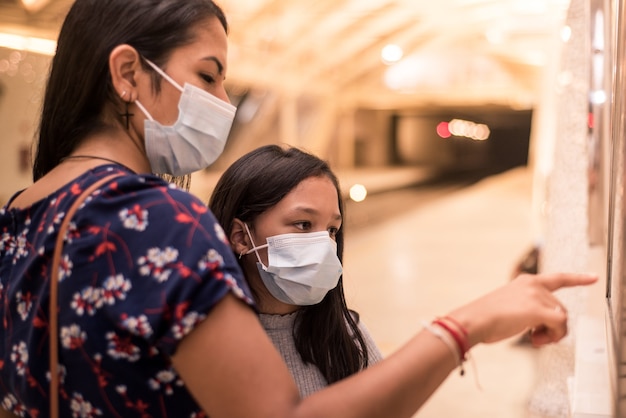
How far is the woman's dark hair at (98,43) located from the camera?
1239 mm

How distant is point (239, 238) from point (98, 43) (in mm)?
743

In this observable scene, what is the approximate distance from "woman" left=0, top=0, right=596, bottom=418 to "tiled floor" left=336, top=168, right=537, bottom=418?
0.20m

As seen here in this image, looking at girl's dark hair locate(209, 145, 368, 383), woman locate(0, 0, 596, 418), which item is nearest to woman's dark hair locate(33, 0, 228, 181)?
woman locate(0, 0, 596, 418)

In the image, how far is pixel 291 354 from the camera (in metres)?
1.82

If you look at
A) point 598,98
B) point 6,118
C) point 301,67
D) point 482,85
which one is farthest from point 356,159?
point 598,98

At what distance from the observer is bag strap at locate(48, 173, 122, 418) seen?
3.65 ft

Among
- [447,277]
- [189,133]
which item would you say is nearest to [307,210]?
[189,133]

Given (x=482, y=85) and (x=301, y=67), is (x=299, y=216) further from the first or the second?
(x=482, y=85)

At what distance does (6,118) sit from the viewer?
18.7 feet

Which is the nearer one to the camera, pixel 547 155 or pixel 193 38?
pixel 193 38

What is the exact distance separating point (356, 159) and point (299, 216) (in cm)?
2886

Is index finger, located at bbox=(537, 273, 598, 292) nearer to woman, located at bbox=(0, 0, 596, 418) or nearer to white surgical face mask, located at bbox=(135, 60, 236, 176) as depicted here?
woman, located at bbox=(0, 0, 596, 418)

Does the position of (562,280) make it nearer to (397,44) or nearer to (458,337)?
(458,337)

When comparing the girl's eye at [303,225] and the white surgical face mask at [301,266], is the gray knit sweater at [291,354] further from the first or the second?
the girl's eye at [303,225]
